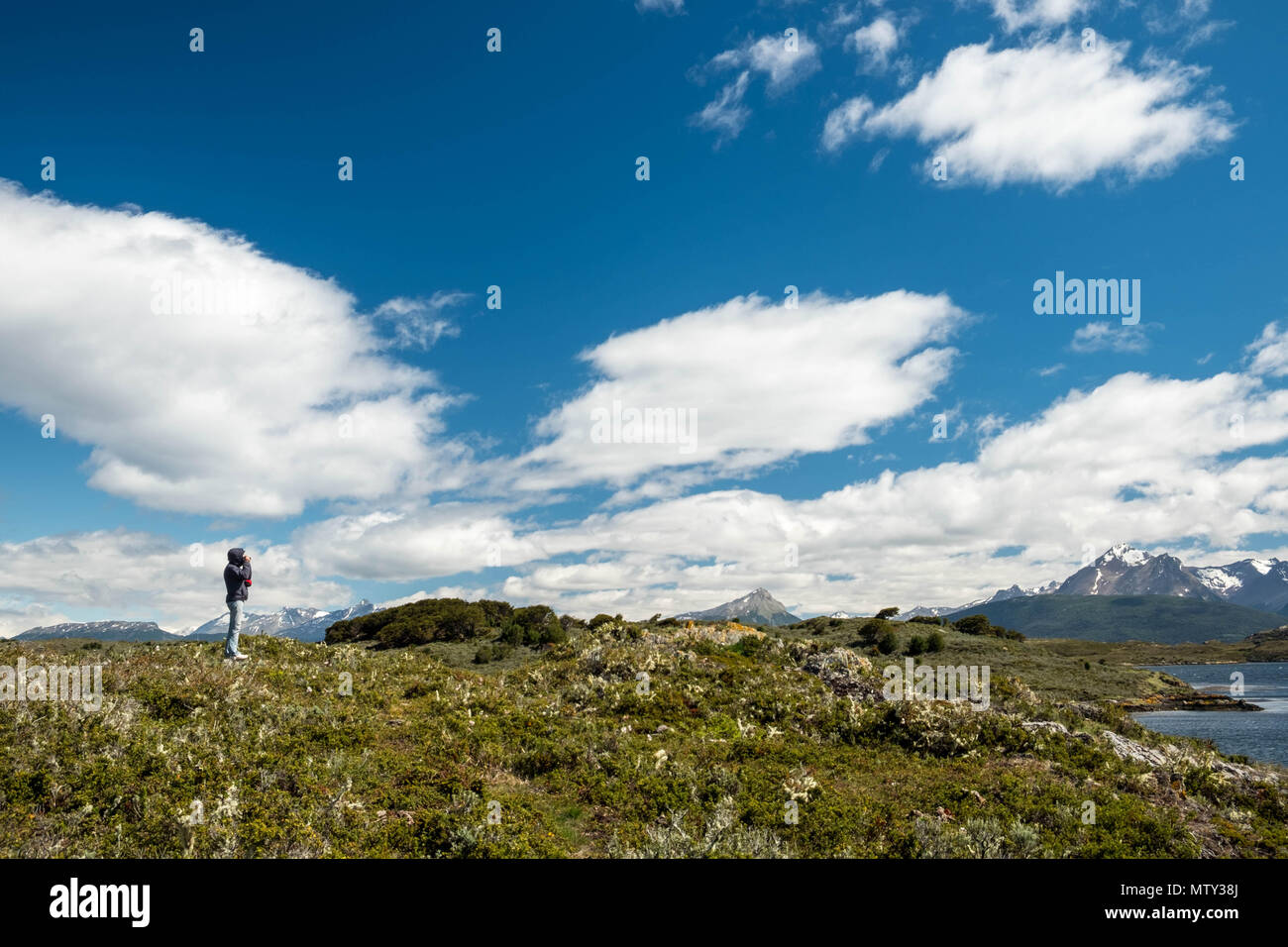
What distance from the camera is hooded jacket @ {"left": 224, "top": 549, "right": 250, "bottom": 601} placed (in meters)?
21.8

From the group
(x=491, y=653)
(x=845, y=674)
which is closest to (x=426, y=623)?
(x=491, y=653)

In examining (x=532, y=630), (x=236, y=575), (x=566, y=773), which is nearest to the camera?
(x=566, y=773)

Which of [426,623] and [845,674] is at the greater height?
[845,674]

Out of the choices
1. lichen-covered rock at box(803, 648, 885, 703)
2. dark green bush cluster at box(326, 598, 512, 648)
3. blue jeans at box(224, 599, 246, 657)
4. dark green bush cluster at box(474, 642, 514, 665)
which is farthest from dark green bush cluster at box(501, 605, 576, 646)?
blue jeans at box(224, 599, 246, 657)

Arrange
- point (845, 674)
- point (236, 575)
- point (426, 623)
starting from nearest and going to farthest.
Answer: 1. point (236, 575)
2. point (845, 674)
3. point (426, 623)

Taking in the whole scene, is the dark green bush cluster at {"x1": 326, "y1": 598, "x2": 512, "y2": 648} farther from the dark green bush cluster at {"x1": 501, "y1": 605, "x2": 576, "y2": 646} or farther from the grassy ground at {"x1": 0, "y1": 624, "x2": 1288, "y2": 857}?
the grassy ground at {"x1": 0, "y1": 624, "x2": 1288, "y2": 857}

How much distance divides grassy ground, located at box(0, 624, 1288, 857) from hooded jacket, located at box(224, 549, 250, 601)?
2364 millimetres

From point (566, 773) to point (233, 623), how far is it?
13.5 meters

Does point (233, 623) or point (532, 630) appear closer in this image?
point (233, 623)

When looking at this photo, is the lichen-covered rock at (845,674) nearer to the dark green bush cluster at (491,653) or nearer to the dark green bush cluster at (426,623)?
the dark green bush cluster at (491,653)

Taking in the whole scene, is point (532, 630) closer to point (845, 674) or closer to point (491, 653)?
point (491, 653)

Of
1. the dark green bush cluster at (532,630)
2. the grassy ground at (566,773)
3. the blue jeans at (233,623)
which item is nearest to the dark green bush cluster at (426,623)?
the dark green bush cluster at (532,630)

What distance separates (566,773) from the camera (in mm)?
16531
